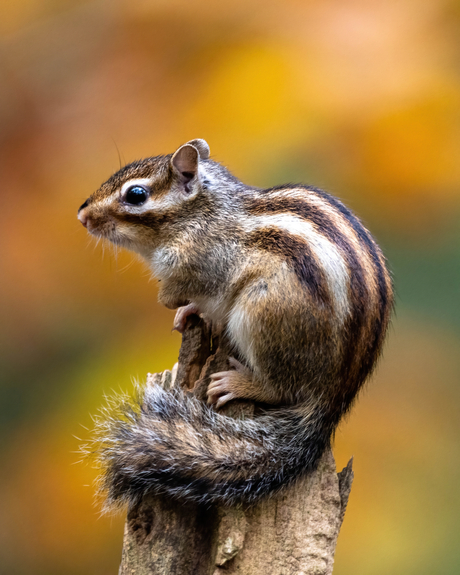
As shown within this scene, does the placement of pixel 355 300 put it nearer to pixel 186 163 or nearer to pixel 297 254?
pixel 297 254

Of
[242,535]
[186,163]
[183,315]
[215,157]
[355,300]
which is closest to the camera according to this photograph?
[242,535]

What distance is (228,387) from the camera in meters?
2.07

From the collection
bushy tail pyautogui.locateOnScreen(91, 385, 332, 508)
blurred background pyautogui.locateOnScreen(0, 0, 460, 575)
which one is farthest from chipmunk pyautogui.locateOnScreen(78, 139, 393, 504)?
blurred background pyautogui.locateOnScreen(0, 0, 460, 575)

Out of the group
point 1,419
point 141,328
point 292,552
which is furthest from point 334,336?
point 1,419

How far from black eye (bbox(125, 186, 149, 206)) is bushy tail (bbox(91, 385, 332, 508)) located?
28.9 inches

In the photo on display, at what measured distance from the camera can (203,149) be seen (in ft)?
7.94

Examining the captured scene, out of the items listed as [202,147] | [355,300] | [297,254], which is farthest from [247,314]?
[202,147]

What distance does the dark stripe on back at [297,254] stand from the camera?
1.96 meters

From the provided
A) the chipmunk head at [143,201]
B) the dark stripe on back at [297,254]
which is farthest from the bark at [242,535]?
the chipmunk head at [143,201]

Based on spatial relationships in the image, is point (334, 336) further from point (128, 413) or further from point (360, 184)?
point (360, 184)

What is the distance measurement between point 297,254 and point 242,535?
945mm

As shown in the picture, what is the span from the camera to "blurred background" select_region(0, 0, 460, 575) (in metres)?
3.08

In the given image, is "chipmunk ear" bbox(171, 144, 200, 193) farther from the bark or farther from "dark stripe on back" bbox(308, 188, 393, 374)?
the bark

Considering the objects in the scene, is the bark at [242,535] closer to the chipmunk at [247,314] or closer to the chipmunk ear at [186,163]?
the chipmunk at [247,314]
